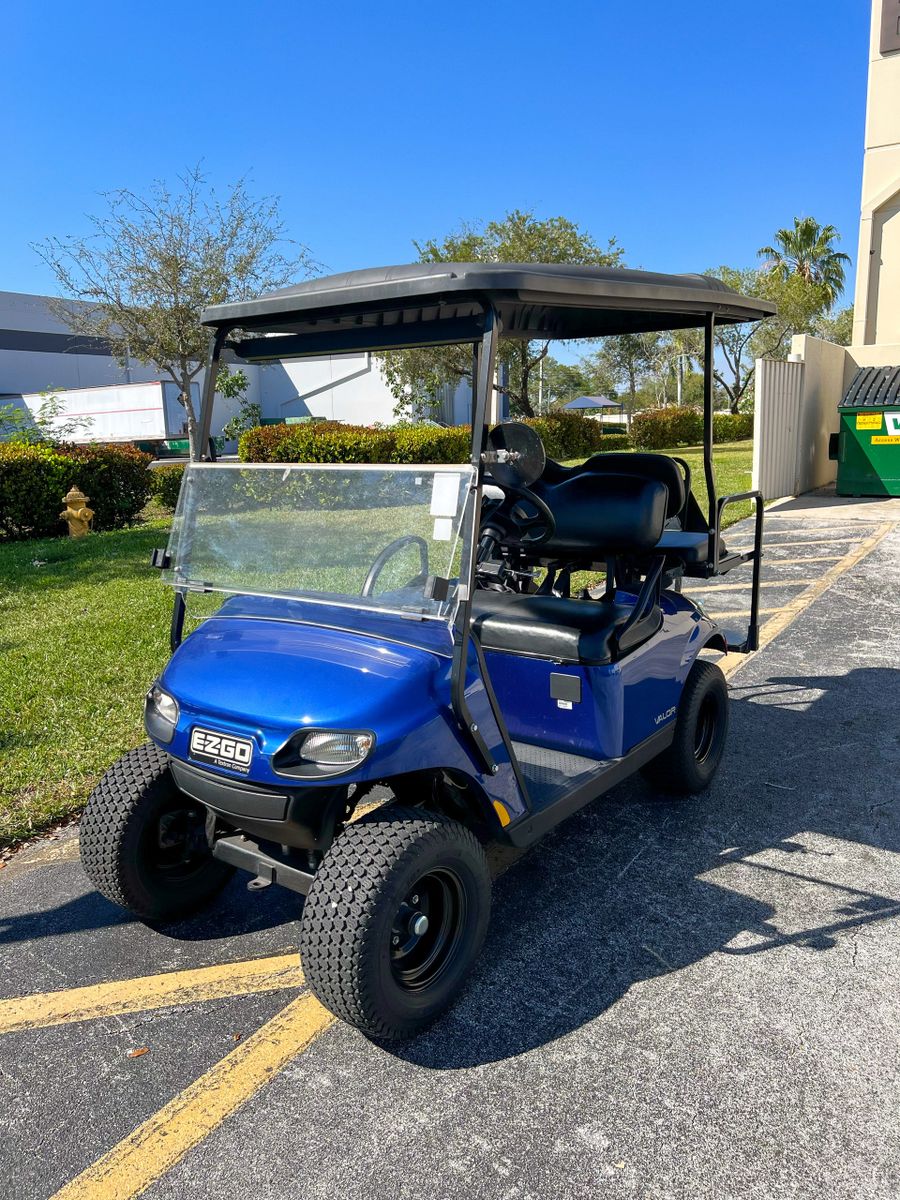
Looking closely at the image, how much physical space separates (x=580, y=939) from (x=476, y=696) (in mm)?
884

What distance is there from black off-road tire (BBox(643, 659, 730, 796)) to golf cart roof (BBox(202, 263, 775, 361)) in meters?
1.46

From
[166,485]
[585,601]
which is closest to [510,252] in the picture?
[166,485]

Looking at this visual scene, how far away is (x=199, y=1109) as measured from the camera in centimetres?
213

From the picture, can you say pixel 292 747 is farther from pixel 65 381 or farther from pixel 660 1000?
pixel 65 381

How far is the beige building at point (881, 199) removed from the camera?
1449 centimetres

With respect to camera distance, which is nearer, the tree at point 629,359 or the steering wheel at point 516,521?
the steering wheel at point 516,521

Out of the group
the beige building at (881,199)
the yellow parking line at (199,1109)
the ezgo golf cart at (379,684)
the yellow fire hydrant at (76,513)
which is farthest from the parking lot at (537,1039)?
the beige building at (881,199)

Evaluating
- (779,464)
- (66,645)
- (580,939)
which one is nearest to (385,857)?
(580,939)

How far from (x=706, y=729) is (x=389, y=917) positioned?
7.07 ft

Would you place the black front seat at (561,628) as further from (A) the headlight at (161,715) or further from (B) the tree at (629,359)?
(B) the tree at (629,359)

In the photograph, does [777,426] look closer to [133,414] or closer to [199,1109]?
[199,1109]

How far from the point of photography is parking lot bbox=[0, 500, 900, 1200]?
6.42 feet

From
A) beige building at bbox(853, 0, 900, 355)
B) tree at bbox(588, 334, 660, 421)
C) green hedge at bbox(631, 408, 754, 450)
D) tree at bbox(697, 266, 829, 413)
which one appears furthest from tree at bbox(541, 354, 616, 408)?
beige building at bbox(853, 0, 900, 355)

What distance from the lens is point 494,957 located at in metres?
2.68
